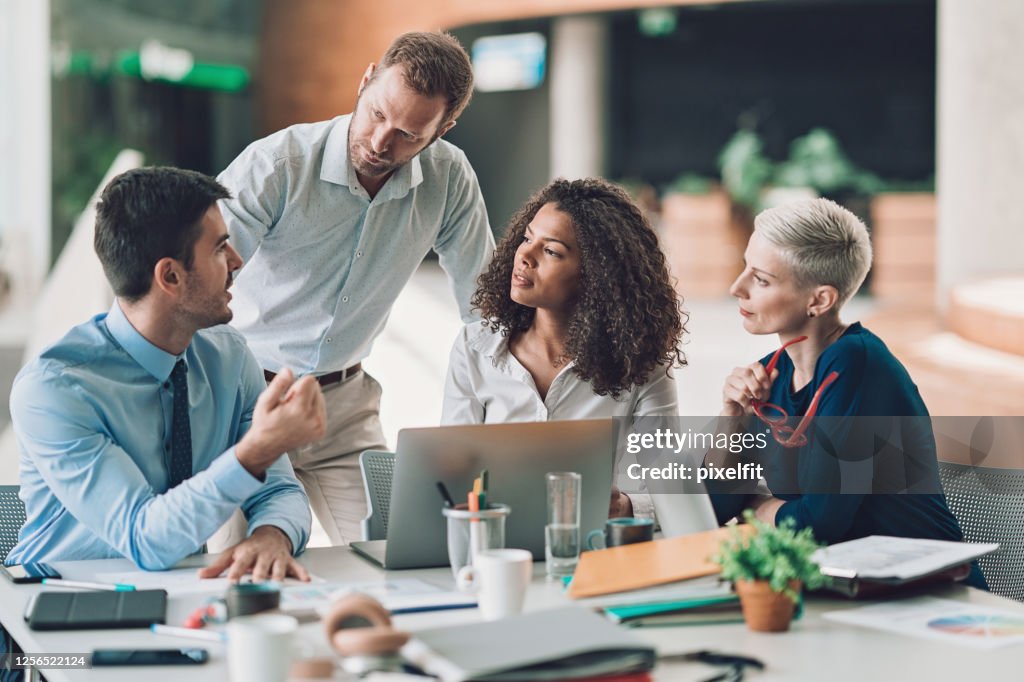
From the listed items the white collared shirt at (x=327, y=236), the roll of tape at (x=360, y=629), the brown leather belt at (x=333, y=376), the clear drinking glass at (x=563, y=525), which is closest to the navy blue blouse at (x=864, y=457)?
the clear drinking glass at (x=563, y=525)

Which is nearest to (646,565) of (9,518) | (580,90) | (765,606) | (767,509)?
(765,606)

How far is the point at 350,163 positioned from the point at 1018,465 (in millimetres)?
3344

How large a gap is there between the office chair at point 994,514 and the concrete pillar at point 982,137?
19.4 feet

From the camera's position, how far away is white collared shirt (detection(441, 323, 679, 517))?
8.83ft

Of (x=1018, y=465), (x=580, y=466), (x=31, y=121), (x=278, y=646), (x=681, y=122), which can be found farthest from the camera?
(x=681, y=122)

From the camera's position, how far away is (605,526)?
7.06 feet

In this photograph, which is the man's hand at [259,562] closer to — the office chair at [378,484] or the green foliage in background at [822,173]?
the office chair at [378,484]

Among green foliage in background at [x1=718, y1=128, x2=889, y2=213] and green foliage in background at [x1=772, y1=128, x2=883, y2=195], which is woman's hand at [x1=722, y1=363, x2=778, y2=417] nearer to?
green foliage in background at [x1=718, y1=128, x2=889, y2=213]

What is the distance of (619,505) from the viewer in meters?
2.39

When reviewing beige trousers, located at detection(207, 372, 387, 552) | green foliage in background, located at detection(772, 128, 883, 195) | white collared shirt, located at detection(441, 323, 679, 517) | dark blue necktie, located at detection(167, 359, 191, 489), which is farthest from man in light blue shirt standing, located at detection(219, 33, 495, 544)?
green foliage in background, located at detection(772, 128, 883, 195)

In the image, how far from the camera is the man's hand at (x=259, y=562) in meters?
2.00

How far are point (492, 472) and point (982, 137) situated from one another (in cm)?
707

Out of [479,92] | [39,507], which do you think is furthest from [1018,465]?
[479,92]

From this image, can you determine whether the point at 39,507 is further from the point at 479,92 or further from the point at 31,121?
the point at 479,92
